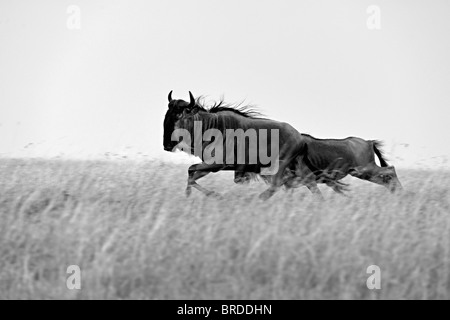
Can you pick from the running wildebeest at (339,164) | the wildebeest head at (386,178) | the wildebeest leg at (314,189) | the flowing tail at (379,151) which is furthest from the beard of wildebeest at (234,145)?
the flowing tail at (379,151)

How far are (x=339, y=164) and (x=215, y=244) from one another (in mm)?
3822

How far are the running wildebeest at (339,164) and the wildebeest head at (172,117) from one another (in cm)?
156

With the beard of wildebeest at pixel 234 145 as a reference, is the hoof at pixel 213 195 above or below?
below

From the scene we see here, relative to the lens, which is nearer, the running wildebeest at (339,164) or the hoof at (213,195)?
the hoof at (213,195)

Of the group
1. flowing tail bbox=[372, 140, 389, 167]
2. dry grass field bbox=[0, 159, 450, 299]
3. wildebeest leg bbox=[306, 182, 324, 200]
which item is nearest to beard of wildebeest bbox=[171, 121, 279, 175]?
wildebeest leg bbox=[306, 182, 324, 200]

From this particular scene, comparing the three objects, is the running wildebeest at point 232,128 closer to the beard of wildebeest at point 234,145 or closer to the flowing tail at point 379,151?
the beard of wildebeest at point 234,145

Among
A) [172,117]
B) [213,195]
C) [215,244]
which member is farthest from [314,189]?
[215,244]

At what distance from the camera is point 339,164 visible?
28.7 feet

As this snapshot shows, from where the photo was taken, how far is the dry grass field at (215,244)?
180 inches

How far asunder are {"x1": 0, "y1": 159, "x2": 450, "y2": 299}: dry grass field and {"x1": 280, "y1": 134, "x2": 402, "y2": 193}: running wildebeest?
70cm

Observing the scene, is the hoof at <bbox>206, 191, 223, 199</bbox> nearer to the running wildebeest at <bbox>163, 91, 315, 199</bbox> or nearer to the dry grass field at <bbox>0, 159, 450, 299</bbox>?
the dry grass field at <bbox>0, 159, 450, 299</bbox>

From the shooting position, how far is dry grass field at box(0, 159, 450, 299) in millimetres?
4578
